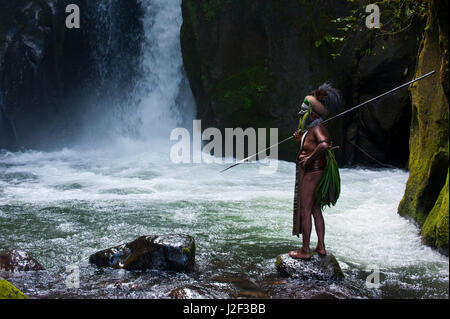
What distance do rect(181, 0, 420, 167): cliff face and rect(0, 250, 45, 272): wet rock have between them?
29.3ft

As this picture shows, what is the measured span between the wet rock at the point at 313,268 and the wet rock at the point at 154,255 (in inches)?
41.8

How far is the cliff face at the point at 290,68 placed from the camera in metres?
12.8

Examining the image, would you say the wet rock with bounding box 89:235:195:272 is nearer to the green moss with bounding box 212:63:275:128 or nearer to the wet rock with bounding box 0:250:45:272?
the wet rock with bounding box 0:250:45:272

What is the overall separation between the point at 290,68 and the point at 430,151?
7.89 m

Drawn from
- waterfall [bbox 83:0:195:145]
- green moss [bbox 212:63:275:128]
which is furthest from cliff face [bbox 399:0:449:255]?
waterfall [bbox 83:0:195:145]

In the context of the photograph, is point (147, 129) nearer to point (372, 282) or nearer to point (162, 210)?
point (162, 210)

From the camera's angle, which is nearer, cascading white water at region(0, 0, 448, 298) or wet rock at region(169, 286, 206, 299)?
wet rock at region(169, 286, 206, 299)

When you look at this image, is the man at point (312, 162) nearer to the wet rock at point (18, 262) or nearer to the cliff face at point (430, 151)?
the cliff face at point (430, 151)

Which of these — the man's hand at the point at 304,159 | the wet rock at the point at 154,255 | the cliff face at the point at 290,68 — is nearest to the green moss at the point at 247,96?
the cliff face at the point at 290,68

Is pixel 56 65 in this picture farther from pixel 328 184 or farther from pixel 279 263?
pixel 328 184

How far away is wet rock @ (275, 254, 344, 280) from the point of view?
485cm

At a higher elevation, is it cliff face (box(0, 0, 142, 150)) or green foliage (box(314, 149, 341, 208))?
cliff face (box(0, 0, 142, 150))

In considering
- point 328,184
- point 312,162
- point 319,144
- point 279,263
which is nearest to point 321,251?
point 279,263

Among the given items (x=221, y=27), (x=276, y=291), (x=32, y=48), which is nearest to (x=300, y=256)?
(x=276, y=291)
